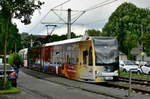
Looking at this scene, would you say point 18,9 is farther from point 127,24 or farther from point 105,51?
point 127,24

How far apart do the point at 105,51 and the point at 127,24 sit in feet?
184

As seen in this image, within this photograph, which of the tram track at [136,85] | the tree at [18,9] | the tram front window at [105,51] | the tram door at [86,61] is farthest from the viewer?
the tram door at [86,61]

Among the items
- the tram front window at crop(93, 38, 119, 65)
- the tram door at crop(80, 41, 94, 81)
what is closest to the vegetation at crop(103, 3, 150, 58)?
the tram door at crop(80, 41, 94, 81)

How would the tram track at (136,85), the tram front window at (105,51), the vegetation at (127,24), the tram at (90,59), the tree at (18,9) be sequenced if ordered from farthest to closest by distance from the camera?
the vegetation at (127,24), the tram front window at (105,51), the tram at (90,59), the tram track at (136,85), the tree at (18,9)

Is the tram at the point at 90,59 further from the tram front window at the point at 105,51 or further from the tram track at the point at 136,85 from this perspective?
the tram track at the point at 136,85

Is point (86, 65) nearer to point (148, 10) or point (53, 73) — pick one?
point (53, 73)

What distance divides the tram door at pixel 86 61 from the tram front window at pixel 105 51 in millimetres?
501

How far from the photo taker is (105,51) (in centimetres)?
2750

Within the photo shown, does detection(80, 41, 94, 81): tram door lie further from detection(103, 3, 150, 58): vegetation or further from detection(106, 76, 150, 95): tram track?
detection(103, 3, 150, 58): vegetation

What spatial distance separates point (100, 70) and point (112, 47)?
196 cm

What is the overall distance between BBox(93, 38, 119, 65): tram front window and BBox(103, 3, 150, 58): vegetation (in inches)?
1978

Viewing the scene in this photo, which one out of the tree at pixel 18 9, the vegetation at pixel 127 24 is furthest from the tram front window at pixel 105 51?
the vegetation at pixel 127 24

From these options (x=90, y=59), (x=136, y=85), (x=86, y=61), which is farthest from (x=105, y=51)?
(x=136, y=85)

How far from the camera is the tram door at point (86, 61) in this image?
89.9 feet
